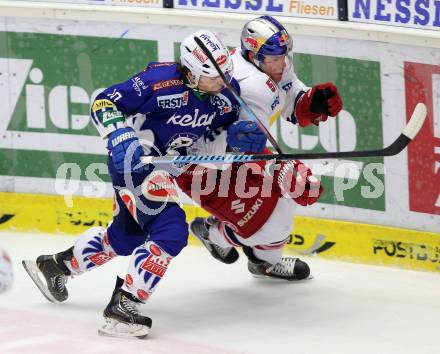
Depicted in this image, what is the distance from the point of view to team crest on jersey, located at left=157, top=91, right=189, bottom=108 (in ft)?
15.5

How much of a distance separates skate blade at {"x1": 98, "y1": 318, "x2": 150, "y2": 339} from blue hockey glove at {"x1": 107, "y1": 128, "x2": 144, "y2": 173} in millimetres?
652

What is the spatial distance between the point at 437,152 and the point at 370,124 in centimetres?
42

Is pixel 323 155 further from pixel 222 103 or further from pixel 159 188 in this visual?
pixel 159 188

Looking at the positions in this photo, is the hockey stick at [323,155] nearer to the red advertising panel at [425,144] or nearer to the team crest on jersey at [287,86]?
the team crest on jersey at [287,86]

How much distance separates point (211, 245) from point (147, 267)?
3.79 feet

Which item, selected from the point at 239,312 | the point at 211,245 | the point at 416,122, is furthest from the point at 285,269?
the point at 416,122

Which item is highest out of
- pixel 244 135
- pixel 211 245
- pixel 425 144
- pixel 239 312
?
pixel 244 135

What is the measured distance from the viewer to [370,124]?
5891 mm

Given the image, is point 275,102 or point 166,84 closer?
point 166,84

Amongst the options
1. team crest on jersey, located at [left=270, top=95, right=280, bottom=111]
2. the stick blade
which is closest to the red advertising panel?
team crest on jersey, located at [left=270, top=95, right=280, bottom=111]

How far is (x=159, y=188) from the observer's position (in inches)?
187

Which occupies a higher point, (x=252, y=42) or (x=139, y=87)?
(x=252, y=42)

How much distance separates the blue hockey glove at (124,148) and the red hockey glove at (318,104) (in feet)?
3.22

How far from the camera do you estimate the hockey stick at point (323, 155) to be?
4.55m
